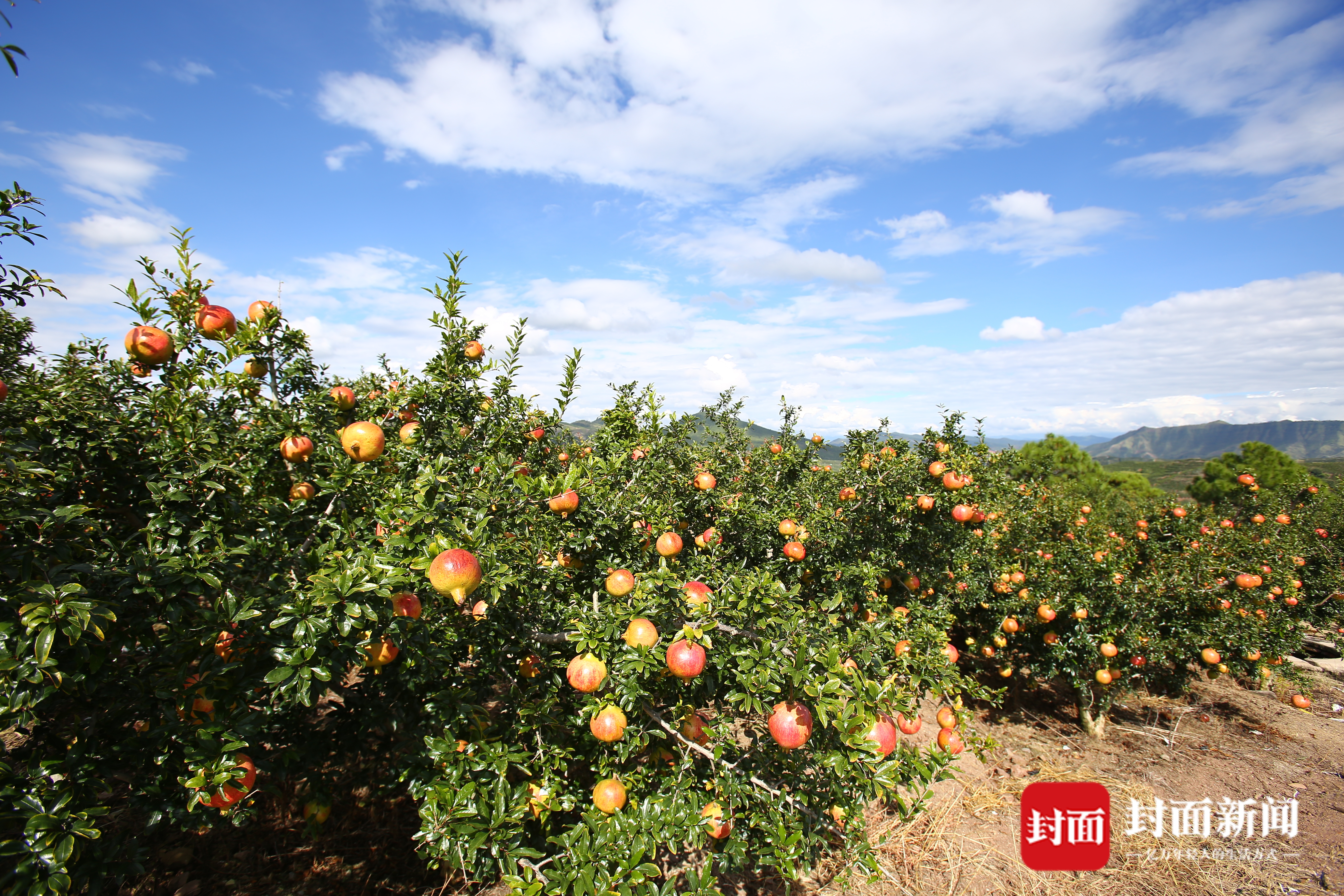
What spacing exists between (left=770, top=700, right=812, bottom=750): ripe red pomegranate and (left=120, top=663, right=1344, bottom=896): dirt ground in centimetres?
92

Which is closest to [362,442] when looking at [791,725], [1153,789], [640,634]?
[640,634]

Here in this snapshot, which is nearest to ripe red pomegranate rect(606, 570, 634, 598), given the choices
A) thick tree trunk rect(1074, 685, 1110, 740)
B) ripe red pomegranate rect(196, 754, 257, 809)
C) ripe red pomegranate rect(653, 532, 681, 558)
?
ripe red pomegranate rect(653, 532, 681, 558)

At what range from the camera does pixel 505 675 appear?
322cm

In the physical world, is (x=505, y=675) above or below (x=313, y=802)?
above

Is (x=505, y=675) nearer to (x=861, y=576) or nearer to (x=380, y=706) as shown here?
(x=380, y=706)

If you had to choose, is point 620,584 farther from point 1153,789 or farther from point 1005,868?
point 1153,789

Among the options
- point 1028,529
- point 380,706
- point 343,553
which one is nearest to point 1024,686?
point 1028,529

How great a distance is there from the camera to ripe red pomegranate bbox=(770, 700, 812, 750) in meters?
2.51

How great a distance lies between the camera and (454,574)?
2.16 metres

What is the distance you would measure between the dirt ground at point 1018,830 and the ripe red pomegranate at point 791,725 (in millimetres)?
919

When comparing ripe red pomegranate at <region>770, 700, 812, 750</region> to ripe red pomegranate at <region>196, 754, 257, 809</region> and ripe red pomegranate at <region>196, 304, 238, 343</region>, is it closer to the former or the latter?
ripe red pomegranate at <region>196, 754, 257, 809</region>

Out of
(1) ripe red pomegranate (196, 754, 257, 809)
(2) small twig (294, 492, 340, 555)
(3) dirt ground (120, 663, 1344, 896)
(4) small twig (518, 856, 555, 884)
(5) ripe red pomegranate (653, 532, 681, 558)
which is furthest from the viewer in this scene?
(3) dirt ground (120, 663, 1344, 896)

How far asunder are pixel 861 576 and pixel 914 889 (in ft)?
7.86

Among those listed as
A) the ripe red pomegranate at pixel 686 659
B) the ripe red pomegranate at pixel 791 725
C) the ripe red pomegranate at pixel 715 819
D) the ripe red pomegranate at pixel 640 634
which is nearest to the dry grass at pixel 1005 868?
Answer: the ripe red pomegranate at pixel 715 819
